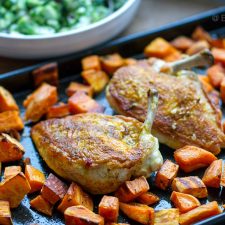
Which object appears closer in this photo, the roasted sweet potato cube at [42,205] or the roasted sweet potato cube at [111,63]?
the roasted sweet potato cube at [42,205]

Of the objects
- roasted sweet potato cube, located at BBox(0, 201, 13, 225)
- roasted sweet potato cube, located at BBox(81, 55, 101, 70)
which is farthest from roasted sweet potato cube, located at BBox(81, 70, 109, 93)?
roasted sweet potato cube, located at BBox(0, 201, 13, 225)

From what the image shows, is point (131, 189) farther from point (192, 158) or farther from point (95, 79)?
point (95, 79)

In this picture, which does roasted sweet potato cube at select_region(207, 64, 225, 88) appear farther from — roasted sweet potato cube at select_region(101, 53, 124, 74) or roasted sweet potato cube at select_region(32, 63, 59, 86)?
roasted sweet potato cube at select_region(32, 63, 59, 86)

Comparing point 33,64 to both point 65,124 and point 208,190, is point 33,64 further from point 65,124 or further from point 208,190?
point 208,190

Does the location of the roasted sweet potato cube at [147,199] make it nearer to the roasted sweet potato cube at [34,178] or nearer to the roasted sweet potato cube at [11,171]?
the roasted sweet potato cube at [34,178]

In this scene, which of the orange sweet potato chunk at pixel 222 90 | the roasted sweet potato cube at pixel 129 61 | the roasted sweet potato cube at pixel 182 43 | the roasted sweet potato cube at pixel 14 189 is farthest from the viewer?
the roasted sweet potato cube at pixel 182 43

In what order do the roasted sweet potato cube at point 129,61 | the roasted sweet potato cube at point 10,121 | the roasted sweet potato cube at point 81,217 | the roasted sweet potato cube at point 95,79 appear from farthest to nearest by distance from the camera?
the roasted sweet potato cube at point 129,61, the roasted sweet potato cube at point 95,79, the roasted sweet potato cube at point 10,121, the roasted sweet potato cube at point 81,217

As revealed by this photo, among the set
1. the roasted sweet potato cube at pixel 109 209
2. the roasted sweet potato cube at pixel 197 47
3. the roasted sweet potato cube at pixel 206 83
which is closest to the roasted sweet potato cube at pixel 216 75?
the roasted sweet potato cube at pixel 206 83

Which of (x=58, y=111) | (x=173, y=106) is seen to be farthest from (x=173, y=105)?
(x=58, y=111)
